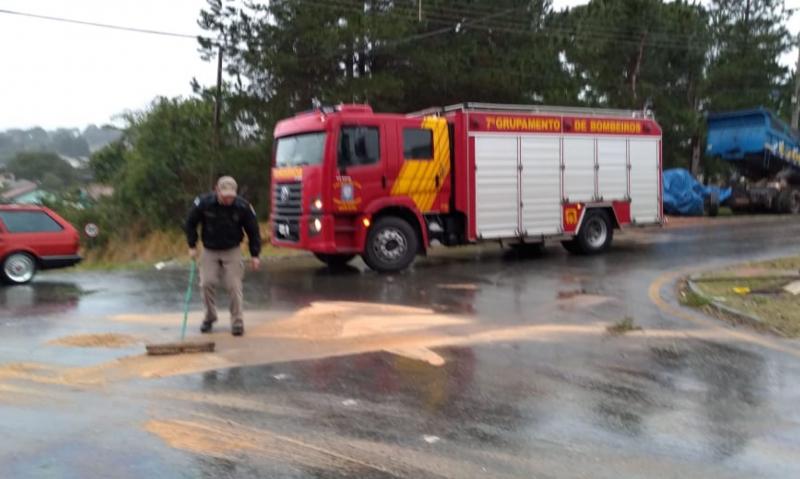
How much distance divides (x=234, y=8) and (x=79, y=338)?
18.2 m

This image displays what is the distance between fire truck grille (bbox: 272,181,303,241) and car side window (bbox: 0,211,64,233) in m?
3.71

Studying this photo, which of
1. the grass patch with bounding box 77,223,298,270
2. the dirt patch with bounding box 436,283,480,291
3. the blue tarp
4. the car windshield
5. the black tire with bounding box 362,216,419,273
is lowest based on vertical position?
the grass patch with bounding box 77,223,298,270

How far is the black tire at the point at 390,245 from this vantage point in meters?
13.8

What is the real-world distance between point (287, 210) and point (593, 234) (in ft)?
22.2

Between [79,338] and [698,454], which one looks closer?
[698,454]

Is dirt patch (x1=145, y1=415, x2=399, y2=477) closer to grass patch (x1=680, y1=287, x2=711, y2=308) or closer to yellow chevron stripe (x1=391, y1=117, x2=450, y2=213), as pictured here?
grass patch (x1=680, y1=287, x2=711, y2=308)

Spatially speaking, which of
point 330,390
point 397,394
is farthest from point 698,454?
point 330,390

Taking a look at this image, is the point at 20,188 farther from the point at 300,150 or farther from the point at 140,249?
the point at 300,150

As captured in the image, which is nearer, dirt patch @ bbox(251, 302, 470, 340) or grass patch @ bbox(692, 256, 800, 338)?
dirt patch @ bbox(251, 302, 470, 340)

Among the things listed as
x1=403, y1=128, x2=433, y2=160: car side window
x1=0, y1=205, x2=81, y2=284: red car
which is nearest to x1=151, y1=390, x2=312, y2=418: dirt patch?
x1=0, y1=205, x2=81, y2=284: red car

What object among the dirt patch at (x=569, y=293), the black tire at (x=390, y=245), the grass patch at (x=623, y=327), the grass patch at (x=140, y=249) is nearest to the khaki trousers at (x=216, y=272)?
the grass patch at (x=623, y=327)

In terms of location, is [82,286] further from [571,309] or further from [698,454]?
[698,454]

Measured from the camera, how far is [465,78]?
2425 cm

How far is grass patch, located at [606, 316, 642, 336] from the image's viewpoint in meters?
8.78
